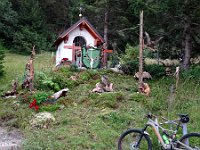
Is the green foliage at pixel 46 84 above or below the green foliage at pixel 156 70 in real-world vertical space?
below

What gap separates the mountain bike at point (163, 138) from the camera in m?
6.73

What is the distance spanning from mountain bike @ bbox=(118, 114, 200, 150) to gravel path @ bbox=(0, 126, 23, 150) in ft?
8.56

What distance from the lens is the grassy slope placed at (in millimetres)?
7910

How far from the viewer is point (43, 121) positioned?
9.08 meters

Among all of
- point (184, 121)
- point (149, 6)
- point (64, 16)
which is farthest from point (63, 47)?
point (64, 16)

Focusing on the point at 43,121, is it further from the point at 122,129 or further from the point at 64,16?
the point at 64,16

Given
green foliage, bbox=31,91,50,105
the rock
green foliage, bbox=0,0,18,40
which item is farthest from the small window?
green foliage, bbox=0,0,18,40

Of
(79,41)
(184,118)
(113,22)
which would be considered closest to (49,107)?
(184,118)

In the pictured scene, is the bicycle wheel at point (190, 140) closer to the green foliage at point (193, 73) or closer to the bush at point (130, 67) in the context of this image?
the green foliage at point (193, 73)

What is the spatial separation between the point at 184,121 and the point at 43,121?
13.7 ft

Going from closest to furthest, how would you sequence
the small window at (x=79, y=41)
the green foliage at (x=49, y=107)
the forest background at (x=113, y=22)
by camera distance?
the green foliage at (x=49, y=107)
the forest background at (x=113, y=22)
the small window at (x=79, y=41)


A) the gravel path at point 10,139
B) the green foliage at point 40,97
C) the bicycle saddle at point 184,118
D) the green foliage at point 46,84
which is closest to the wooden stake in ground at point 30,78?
the green foliage at point 46,84

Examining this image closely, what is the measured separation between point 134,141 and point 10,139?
3.28 meters

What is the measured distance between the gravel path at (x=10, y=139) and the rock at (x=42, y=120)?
0.52m
